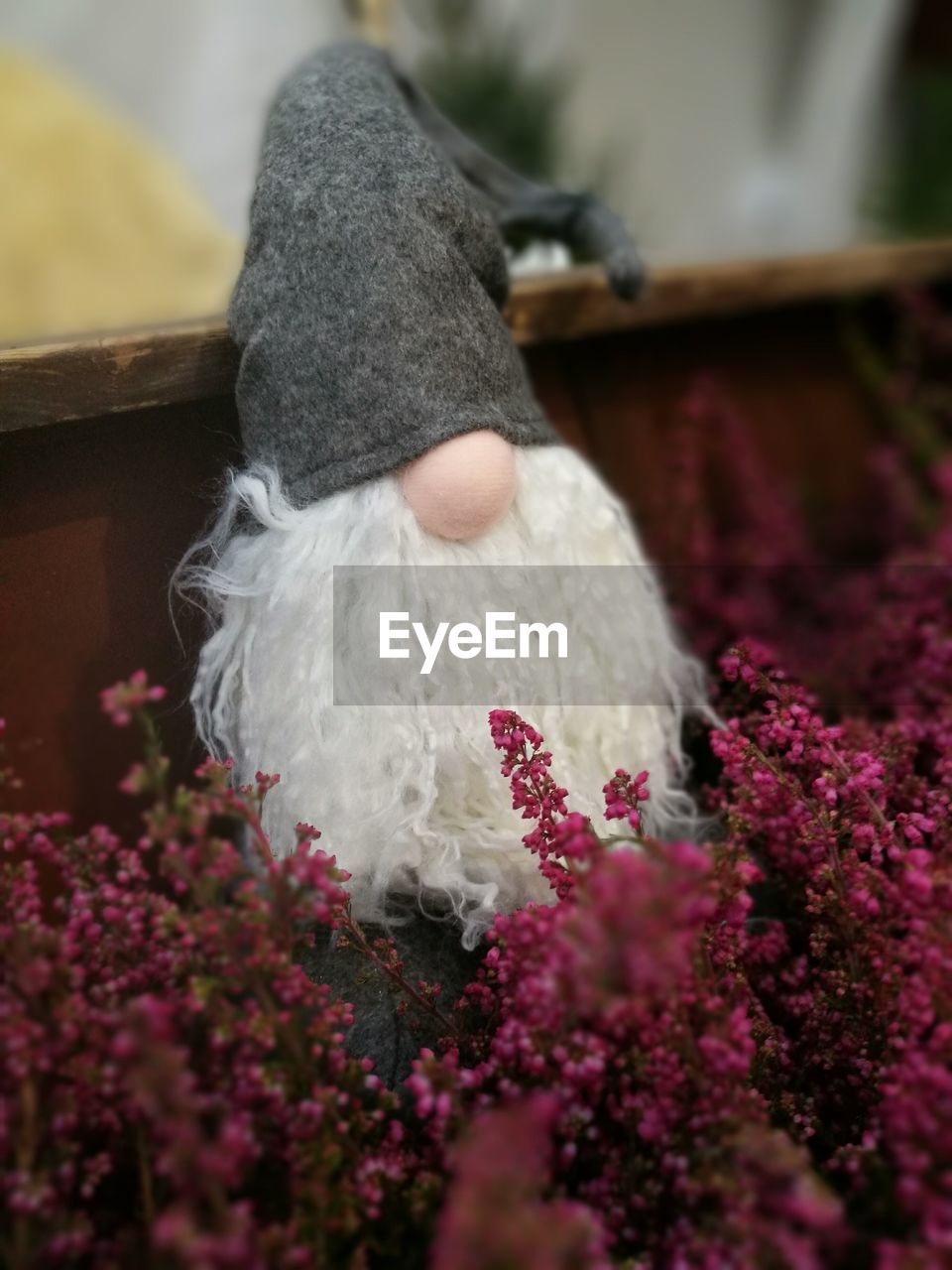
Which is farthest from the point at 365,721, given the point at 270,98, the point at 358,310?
the point at 270,98

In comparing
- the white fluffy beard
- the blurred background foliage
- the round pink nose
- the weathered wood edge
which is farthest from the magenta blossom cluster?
the blurred background foliage

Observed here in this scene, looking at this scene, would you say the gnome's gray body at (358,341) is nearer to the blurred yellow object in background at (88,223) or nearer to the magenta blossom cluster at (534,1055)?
the magenta blossom cluster at (534,1055)

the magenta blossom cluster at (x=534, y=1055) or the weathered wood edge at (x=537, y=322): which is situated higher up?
the weathered wood edge at (x=537, y=322)

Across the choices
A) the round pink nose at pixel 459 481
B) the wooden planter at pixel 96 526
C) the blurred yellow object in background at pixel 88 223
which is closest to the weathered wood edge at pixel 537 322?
the wooden planter at pixel 96 526

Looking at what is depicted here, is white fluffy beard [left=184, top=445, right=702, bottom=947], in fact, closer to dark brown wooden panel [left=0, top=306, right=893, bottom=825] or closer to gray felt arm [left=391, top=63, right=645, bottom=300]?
dark brown wooden panel [left=0, top=306, right=893, bottom=825]

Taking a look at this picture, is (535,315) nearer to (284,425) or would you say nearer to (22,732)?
(284,425)

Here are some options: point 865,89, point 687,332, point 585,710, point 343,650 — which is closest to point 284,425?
point 343,650
